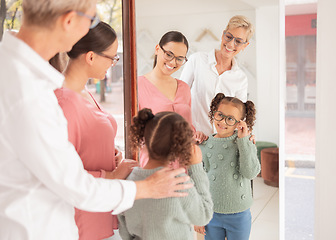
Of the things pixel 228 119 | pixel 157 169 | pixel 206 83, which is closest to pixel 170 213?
pixel 157 169

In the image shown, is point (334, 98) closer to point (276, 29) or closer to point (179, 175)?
point (276, 29)

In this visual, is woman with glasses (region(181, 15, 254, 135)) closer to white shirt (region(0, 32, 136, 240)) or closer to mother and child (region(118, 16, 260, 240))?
mother and child (region(118, 16, 260, 240))

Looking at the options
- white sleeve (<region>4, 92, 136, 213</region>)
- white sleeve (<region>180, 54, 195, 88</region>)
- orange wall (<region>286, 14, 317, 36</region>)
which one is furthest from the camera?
orange wall (<region>286, 14, 317, 36</region>)

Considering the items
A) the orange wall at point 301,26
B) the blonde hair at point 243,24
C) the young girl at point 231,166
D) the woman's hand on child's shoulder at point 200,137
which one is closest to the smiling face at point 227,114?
the young girl at point 231,166

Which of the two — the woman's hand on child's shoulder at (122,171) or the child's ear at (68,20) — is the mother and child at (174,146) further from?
the child's ear at (68,20)

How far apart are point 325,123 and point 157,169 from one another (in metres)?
1.13

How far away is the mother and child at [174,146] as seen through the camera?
1.61 metres

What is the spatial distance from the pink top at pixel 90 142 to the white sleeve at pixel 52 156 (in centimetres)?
32

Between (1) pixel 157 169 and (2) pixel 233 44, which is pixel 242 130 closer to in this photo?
(2) pixel 233 44

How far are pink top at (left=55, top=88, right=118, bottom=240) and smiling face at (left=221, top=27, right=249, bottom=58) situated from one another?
775mm

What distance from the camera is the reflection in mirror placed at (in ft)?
6.97

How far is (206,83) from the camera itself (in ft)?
7.46

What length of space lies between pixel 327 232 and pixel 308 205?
8.24ft

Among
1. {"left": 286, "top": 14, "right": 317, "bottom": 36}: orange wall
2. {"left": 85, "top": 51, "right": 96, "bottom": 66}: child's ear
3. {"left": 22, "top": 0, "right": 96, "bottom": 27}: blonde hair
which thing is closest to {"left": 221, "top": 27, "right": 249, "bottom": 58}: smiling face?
{"left": 85, "top": 51, "right": 96, "bottom": 66}: child's ear
